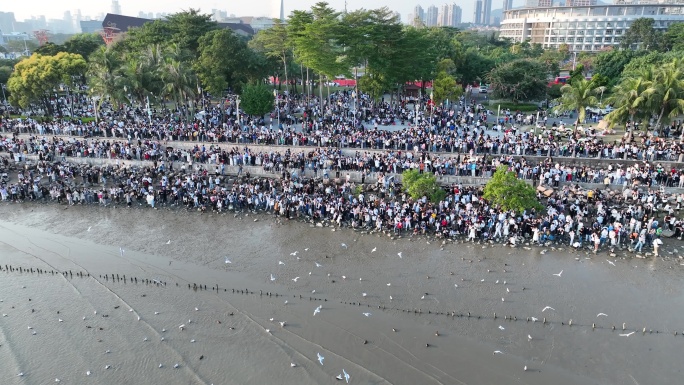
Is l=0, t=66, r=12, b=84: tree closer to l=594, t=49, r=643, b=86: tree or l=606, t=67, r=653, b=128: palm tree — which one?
l=606, t=67, r=653, b=128: palm tree

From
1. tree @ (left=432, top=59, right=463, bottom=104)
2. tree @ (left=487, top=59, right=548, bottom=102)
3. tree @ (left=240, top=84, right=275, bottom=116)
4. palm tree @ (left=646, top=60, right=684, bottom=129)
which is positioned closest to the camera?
palm tree @ (left=646, top=60, right=684, bottom=129)

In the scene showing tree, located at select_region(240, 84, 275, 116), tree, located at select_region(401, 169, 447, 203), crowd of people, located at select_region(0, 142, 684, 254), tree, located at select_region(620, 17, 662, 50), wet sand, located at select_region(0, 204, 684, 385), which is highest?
tree, located at select_region(620, 17, 662, 50)

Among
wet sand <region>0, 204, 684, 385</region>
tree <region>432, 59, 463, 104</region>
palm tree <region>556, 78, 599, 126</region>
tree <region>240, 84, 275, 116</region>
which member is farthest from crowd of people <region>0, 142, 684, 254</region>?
tree <region>432, 59, 463, 104</region>

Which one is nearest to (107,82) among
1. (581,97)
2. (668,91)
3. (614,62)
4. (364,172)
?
(364,172)

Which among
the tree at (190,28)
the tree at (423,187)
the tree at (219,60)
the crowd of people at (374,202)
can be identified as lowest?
the crowd of people at (374,202)

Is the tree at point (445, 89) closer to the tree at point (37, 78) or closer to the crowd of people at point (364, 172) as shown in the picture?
the crowd of people at point (364, 172)

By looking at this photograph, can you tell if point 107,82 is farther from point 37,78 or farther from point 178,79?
point 37,78

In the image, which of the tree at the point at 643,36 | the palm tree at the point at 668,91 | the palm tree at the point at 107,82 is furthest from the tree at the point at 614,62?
the palm tree at the point at 107,82
